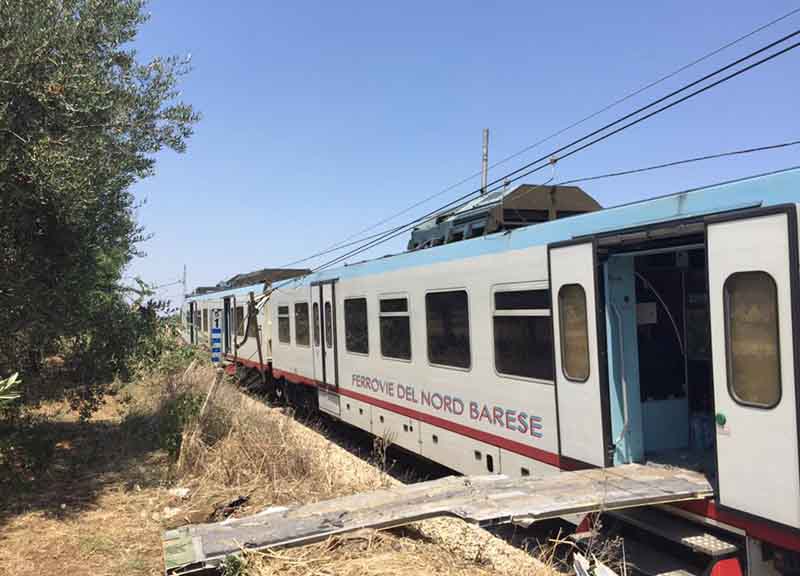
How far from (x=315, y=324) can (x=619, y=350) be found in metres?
8.07

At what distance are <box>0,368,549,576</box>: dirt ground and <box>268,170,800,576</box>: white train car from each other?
111 cm

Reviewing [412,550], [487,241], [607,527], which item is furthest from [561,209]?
[412,550]

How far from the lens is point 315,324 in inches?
498

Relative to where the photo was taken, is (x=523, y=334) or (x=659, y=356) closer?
(x=659, y=356)

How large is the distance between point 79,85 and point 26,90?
0.49 meters

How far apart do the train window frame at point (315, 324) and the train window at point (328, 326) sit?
1.37 feet

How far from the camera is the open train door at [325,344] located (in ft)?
38.3

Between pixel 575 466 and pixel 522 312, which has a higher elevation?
pixel 522 312

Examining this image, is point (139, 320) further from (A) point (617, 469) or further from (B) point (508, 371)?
(A) point (617, 469)

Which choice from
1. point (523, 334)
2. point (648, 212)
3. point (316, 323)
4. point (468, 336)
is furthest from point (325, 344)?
point (648, 212)

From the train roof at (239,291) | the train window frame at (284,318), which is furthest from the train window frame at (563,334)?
the train roof at (239,291)

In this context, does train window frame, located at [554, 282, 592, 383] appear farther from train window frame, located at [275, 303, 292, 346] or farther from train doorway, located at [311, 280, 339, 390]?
train window frame, located at [275, 303, 292, 346]

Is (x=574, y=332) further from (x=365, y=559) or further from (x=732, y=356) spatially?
(x=365, y=559)

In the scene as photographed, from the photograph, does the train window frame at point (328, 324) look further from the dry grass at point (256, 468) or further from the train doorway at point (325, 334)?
the dry grass at point (256, 468)
